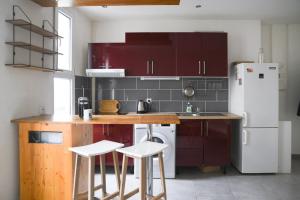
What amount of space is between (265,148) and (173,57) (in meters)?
1.93

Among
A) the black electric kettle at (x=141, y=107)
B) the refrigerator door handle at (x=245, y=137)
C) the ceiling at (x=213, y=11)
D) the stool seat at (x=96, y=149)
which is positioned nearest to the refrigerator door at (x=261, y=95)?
the refrigerator door handle at (x=245, y=137)

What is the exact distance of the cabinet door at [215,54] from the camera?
402cm

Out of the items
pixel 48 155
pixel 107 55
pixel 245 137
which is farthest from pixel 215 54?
pixel 48 155

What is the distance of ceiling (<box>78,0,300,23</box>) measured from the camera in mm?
3557

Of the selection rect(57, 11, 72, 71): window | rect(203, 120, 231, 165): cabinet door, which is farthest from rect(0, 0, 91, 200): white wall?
rect(203, 120, 231, 165): cabinet door

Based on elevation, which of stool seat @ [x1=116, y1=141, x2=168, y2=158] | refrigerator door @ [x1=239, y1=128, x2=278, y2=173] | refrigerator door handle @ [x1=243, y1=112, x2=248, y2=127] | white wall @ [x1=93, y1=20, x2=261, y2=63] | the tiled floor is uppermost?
white wall @ [x1=93, y1=20, x2=261, y2=63]

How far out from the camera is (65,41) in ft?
12.0

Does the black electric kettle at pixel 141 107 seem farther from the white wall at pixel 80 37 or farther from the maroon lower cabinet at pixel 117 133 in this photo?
the white wall at pixel 80 37

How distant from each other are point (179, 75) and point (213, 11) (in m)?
1.10

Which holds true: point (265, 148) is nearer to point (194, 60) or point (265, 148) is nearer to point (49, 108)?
A: point (194, 60)

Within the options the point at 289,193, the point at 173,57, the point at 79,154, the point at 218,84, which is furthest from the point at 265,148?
the point at 79,154

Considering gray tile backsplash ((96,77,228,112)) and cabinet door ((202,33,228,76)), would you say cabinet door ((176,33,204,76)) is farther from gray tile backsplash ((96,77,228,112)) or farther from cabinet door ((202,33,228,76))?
gray tile backsplash ((96,77,228,112))

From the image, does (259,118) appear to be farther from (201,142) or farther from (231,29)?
(231,29)

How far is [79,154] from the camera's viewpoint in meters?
2.17
